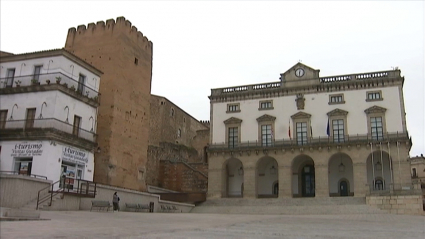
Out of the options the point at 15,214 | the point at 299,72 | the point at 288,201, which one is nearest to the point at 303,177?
the point at 288,201

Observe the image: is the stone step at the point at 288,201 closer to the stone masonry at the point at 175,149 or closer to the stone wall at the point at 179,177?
the stone wall at the point at 179,177

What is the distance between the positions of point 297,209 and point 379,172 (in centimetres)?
1034

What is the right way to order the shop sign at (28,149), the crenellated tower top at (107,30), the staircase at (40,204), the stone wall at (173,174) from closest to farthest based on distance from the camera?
the staircase at (40,204), the shop sign at (28,149), the crenellated tower top at (107,30), the stone wall at (173,174)

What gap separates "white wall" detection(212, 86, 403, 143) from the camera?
115 ft

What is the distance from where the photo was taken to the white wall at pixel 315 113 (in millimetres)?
35188

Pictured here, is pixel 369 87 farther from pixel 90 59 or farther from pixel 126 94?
pixel 90 59

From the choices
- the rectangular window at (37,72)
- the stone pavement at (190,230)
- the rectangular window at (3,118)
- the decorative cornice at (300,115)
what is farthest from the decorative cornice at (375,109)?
the rectangular window at (3,118)

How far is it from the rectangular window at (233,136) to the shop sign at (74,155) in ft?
56.4

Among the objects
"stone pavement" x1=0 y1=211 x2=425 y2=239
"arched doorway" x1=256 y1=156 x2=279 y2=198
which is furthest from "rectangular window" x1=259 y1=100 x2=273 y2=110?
"stone pavement" x1=0 y1=211 x2=425 y2=239

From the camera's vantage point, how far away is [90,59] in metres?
30.4

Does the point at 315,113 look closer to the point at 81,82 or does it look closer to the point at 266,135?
the point at 266,135

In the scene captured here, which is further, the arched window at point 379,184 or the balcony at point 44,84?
the arched window at point 379,184

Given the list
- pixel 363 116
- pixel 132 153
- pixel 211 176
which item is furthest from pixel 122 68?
pixel 363 116

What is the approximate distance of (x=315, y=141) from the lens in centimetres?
3678
